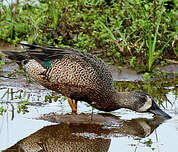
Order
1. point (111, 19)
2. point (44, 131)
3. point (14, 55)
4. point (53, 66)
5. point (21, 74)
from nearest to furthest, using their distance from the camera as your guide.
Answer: point (44, 131) < point (53, 66) < point (14, 55) < point (21, 74) < point (111, 19)

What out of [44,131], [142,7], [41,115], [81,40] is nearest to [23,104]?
[41,115]

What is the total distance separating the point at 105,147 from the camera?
4.89 meters

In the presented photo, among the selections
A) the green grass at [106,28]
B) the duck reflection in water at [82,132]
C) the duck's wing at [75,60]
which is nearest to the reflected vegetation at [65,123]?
the duck reflection in water at [82,132]

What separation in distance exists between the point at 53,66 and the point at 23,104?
24.5 inches

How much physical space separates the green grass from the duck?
5.69 ft

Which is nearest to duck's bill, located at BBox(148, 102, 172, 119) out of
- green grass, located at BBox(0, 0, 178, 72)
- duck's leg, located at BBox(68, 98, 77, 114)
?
duck's leg, located at BBox(68, 98, 77, 114)

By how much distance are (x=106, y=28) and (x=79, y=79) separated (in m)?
2.34

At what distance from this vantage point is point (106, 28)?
7977 millimetres

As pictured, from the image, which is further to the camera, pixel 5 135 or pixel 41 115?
pixel 41 115

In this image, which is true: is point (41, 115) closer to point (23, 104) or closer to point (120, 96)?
point (23, 104)

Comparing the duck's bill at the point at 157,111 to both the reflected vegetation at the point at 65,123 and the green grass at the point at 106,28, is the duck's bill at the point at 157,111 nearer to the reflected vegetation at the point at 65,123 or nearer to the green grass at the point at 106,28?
the reflected vegetation at the point at 65,123

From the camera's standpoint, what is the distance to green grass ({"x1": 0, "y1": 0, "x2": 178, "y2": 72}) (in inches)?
314

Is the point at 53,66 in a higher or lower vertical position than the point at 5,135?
higher

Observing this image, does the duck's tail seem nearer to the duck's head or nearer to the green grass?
the duck's head
